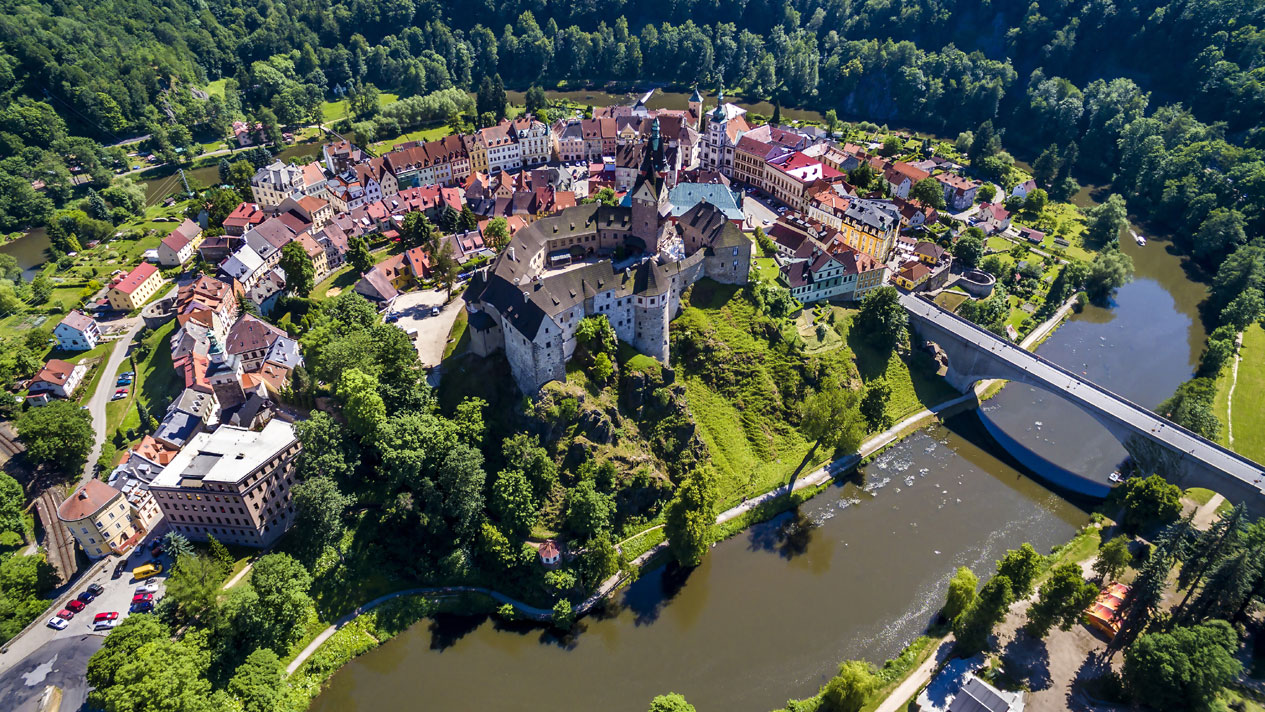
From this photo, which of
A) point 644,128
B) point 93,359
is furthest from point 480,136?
point 93,359

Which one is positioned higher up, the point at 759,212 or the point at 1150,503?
the point at 759,212

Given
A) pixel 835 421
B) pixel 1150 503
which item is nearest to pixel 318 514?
pixel 835 421

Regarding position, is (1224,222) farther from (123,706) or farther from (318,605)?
(123,706)

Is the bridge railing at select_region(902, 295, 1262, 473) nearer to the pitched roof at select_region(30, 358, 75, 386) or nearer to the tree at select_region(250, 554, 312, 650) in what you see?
the tree at select_region(250, 554, 312, 650)

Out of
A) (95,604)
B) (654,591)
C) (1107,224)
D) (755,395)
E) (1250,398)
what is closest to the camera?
(95,604)

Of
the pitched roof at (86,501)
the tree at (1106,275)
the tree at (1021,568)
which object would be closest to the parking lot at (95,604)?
the pitched roof at (86,501)

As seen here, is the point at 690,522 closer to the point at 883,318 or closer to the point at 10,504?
the point at 883,318

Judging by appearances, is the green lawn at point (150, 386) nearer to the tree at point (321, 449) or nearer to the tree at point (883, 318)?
the tree at point (321, 449)

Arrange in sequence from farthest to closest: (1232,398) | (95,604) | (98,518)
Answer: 1. (1232,398)
2. (98,518)
3. (95,604)
